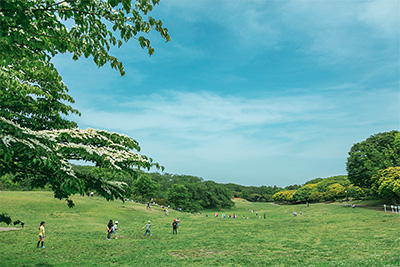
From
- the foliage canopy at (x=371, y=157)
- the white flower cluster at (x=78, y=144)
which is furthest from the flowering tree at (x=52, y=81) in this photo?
the foliage canopy at (x=371, y=157)

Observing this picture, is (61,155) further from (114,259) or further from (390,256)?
(390,256)

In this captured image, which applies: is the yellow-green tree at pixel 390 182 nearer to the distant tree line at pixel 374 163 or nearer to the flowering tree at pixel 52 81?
the distant tree line at pixel 374 163

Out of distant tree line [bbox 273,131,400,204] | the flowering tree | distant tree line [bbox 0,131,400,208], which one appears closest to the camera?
the flowering tree

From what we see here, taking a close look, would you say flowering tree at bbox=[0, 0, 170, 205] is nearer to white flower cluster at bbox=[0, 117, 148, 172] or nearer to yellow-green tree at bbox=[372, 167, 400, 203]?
white flower cluster at bbox=[0, 117, 148, 172]

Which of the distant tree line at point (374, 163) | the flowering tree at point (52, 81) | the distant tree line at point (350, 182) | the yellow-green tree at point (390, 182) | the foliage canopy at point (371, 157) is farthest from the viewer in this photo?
the foliage canopy at point (371, 157)

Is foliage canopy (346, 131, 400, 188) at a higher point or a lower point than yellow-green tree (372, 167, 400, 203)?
higher

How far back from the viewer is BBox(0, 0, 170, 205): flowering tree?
5.28 metres

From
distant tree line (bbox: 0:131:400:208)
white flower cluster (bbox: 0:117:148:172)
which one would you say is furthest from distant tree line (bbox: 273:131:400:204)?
white flower cluster (bbox: 0:117:148:172)

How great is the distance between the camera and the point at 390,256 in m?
12.2

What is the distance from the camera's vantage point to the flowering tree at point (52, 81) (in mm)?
5281

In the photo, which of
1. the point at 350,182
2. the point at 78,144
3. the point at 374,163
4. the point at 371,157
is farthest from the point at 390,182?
the point at 78,144

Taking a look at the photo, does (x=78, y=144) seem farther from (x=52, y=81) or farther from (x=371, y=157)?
(x=371, y=157)

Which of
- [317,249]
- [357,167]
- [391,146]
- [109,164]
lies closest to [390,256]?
[317,249]

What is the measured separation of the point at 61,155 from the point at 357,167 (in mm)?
59740
